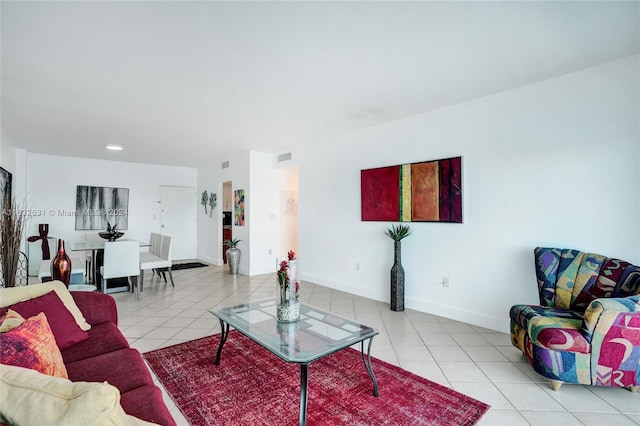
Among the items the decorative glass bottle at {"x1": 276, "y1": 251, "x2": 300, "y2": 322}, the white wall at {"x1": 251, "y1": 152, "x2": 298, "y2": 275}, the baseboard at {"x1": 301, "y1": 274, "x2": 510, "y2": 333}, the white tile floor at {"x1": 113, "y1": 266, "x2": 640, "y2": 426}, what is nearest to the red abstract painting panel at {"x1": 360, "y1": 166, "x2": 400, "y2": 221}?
the baseboard at {"x1": 301, "y1": 274, "x2": 510, "y2": 333}

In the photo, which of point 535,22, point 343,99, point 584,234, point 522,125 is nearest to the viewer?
point 535,22

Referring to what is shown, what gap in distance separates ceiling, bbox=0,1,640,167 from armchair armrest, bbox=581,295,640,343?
5.96ft

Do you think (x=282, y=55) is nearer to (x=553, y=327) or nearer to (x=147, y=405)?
(x=147, y=405)

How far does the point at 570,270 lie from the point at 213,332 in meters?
3.26

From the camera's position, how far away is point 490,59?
2457mm

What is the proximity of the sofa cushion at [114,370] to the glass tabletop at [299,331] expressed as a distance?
0.63 meters

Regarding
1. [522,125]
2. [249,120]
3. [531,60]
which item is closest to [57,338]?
[249,120]

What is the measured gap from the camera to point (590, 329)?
6.50 feet

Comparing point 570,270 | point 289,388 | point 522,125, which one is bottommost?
point 289,388

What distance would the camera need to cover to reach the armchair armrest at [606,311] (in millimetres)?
1933

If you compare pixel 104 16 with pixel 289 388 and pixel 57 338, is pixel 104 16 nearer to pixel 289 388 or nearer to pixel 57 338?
pixel 57 338

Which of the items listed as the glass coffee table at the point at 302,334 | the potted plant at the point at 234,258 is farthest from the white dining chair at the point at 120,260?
the glass coffee table at the point at 302,334

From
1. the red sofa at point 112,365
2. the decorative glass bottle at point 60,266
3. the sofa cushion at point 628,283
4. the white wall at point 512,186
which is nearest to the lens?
the red sofa at point 112,365

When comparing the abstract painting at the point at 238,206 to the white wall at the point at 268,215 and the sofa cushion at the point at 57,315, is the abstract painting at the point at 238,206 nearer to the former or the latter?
the white wall at the point at 268,215
